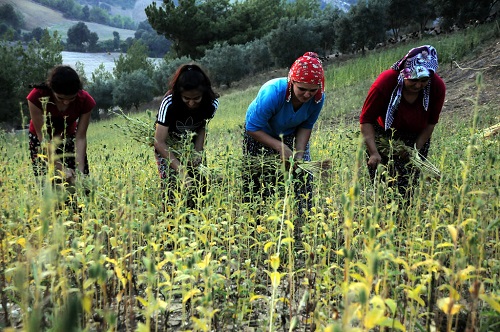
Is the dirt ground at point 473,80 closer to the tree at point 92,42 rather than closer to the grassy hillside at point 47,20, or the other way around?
the tree at point 92,42

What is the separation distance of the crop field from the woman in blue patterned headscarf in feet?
1.24


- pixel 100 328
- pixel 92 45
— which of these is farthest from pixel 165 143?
pixel 92 45

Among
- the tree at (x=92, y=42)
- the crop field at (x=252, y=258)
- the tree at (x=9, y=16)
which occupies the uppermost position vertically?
the tree at (x=9, y=16)

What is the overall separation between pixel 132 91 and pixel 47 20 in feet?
362

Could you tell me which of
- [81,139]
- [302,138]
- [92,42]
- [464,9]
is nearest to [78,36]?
[92,42]

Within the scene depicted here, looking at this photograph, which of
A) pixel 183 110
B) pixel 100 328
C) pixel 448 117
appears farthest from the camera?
pixel 448 117

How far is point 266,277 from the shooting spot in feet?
9.03

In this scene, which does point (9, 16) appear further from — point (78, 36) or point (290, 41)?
point (290, 41)

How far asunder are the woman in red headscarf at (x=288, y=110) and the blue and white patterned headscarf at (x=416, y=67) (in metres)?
0.58

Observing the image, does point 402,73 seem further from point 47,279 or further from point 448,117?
point 448,117

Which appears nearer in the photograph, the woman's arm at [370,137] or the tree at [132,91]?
the woman's arm at [370,137]

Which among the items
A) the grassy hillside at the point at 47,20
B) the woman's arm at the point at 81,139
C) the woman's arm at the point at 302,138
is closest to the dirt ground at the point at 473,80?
the woman's arm at the point at 302,138

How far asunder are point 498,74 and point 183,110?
889cm

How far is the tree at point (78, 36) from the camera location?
86188 millimetres
